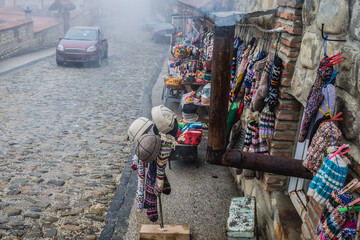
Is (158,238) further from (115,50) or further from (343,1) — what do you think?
(115,50)

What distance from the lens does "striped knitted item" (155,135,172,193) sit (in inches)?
170

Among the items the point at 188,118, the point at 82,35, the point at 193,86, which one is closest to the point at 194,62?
the point at 193,86

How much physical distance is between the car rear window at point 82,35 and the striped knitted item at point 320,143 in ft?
53.9

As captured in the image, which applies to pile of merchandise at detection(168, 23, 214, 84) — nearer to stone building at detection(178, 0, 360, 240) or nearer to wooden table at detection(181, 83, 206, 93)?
wooden table at detection(181, 83, 206, 93)

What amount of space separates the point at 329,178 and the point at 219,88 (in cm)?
95

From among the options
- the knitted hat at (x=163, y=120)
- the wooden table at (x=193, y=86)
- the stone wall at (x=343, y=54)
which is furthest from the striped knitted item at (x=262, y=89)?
the wooden table at (x=193, y=86)

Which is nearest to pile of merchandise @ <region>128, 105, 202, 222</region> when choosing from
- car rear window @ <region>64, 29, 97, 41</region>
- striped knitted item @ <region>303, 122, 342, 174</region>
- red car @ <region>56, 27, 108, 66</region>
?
striped knitted item @ <region>303, 122, 342, 174</region>

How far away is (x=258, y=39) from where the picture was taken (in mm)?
5145

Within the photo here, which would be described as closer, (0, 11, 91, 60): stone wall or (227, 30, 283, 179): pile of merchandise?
(227, 30, 283, 179): pile of merchandise

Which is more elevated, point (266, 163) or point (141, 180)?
point (266, 163)

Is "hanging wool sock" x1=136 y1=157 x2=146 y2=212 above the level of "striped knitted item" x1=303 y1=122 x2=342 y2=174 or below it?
below

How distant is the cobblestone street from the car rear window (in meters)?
2.60

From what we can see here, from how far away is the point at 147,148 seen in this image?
162 inches

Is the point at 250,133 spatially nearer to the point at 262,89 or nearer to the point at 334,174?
the point at 262,89
